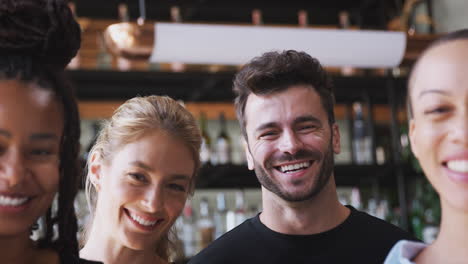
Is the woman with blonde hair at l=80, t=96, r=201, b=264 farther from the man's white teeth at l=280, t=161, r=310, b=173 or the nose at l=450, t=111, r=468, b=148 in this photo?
the nose at l=450, t=111, r=468, b=148

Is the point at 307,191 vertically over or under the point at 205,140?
over

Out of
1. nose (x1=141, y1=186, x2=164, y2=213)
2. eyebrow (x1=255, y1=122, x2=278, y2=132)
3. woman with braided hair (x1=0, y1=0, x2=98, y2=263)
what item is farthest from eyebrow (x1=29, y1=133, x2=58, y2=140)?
eyebrow (x1=255, y1=122, x2=278, y2=132)

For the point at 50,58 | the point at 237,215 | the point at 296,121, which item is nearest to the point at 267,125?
the point at 296,121

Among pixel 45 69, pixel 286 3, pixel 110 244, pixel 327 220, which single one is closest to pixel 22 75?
pixel 45 69

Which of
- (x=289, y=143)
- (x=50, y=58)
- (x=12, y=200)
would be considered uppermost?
(x=50, y=58)

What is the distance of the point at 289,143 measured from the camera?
1349 millimetres

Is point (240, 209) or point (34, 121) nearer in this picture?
point (34, 121)

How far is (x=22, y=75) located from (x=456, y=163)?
0.58 meters

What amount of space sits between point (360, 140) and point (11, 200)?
2.61 m

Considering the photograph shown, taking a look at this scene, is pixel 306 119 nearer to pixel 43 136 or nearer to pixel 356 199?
pixel 43 136

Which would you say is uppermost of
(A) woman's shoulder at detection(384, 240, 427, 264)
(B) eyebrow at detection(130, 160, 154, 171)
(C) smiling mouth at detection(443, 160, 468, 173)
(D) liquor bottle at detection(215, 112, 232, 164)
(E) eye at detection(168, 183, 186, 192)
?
(C) smiling mouth at detection(443, 160, 468, 173)

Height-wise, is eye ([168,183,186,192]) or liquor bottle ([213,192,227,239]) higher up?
eye ([168,183,186,192])

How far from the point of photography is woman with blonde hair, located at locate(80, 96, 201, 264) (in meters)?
1.35

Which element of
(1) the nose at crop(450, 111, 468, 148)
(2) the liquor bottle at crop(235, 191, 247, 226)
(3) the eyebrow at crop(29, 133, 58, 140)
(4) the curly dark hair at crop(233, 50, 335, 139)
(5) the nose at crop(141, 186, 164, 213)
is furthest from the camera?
(2) the liquor bottle at crop(235, 191, 247, 226)
